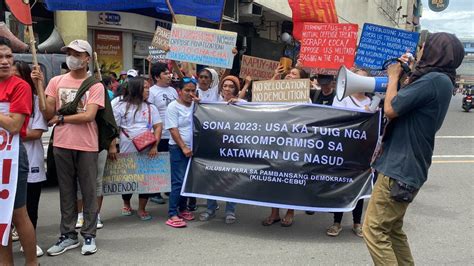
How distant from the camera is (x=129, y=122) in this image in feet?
16.1

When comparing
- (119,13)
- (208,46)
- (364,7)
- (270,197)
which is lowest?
(270,197)

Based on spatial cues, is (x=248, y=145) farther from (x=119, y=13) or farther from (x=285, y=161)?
(x=119, y=13)

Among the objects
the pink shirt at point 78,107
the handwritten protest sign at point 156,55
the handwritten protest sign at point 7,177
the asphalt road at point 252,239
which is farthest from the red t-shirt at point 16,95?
the handwritten protest sign at point 156,55

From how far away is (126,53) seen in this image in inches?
541

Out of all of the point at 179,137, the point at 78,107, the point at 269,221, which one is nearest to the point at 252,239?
the point at 269,221

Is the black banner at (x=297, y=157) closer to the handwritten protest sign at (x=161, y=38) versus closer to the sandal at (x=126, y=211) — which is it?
the sandal at (x=126, y=211)

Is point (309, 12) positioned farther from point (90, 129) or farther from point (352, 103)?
point (90, 129)

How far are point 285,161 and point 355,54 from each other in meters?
3.06

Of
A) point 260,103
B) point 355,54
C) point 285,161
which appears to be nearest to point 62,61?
point 260,103

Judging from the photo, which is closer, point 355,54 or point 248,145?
point 248,145

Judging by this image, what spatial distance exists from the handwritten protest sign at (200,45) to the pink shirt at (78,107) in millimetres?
1890

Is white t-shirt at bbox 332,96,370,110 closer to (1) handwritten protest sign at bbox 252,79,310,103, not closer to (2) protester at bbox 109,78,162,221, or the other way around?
(1) handwritten protest sign at bbox 252,79,310,103

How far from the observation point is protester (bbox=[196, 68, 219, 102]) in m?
5.40

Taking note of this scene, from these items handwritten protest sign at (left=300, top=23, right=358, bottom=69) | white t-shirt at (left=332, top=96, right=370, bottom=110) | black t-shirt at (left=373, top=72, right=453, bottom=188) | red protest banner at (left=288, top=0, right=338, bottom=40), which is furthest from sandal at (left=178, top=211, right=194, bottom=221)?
red protest banner at (left=288, top=0, right=338, bottom=40)
